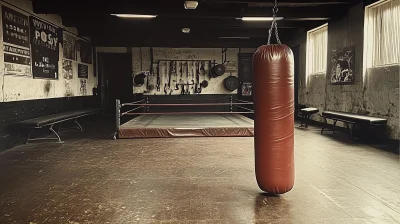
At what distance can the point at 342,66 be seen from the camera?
6832 millimetres

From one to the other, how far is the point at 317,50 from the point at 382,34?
2661 millimetres

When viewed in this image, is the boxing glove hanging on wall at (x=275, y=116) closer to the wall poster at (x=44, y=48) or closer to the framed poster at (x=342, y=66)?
the framed poster at (x=342, y=66)

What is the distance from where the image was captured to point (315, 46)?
8.48 m

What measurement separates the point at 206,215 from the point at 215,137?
3.81 metres

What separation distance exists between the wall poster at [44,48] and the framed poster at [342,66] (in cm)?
637

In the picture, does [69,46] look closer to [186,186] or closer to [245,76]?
[245,76]

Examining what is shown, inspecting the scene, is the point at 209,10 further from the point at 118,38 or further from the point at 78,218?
the point at 78,218

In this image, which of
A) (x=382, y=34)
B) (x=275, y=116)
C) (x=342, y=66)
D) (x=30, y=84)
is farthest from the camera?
(x=342, y=66)

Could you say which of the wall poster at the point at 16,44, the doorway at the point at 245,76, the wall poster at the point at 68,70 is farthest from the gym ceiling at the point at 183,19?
the wall poster at the point at 68,70

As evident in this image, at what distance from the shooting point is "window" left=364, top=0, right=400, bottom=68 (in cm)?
529

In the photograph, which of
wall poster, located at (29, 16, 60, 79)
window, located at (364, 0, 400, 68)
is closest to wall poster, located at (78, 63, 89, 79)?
wall poster, located at (29, 16, 60, 79)

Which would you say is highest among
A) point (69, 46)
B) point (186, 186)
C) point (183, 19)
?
point (183, 19)

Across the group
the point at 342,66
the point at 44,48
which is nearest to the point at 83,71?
the point at 44,48

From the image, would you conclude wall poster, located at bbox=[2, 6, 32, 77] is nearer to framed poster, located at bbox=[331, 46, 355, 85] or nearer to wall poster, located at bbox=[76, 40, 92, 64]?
wall poster, located at bbox=[76, 40, 92, 64]
